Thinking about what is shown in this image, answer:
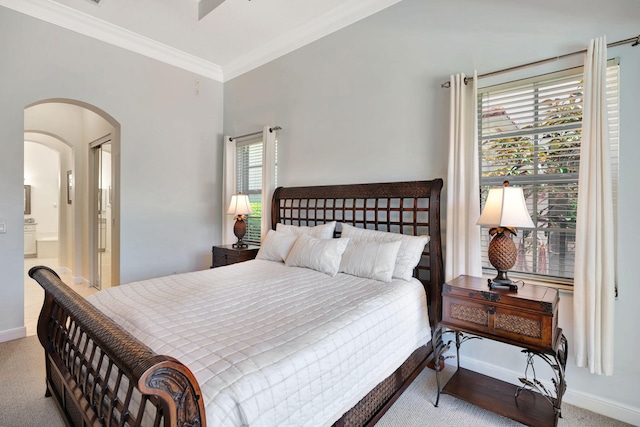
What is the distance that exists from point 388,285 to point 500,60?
1987 mm

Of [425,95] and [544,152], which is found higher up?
[425,95]

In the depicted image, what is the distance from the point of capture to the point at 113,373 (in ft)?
4.50

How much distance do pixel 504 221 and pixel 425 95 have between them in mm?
1432

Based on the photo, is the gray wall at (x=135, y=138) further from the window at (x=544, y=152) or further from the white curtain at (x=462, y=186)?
the window at (x=544, y=152)

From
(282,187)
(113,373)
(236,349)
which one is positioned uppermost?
(282,187)

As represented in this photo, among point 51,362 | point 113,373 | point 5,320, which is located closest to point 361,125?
point 113,373

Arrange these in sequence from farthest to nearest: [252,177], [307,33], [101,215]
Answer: [101,215]
[252,177]
[307,33]

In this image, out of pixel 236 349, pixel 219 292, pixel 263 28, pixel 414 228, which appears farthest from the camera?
pixel 263 28

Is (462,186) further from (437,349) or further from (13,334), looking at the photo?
(13,334)

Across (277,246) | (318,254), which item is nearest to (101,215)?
(277,246)

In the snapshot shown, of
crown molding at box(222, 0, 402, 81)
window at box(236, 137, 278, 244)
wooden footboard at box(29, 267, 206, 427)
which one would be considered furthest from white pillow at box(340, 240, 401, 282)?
crown molding at box(222, 0, 402, 81)

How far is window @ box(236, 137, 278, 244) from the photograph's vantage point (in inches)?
177

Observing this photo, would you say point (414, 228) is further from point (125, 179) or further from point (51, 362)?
point (125, 179)

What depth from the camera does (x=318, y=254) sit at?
2.79m
